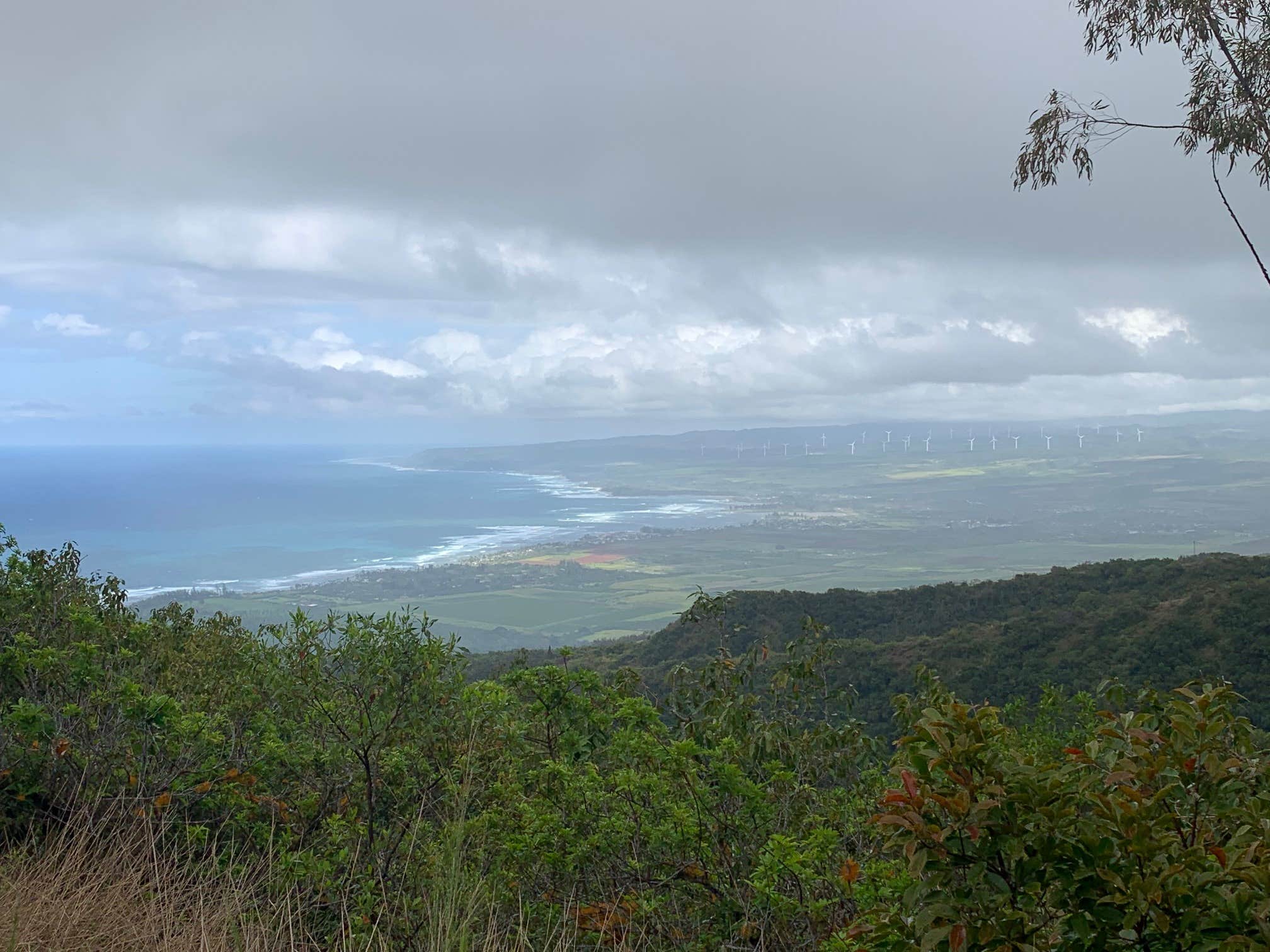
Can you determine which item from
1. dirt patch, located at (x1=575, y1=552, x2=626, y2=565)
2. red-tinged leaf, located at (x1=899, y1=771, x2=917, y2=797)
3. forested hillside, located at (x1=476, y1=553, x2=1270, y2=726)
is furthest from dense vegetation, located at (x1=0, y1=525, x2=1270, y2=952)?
dirt patch, located at (x1=575, y1=552, x2=626, y2=565)

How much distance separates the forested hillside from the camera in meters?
16.6

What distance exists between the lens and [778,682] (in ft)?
22.5

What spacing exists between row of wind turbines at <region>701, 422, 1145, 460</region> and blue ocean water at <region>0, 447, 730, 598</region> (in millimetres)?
38792

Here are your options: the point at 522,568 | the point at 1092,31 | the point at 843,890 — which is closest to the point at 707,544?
the point at 522,568

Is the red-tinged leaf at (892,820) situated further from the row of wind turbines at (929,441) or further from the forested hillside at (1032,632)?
the row of wind turbines at (929,441)

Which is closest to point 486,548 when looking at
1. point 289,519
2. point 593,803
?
point 289,519

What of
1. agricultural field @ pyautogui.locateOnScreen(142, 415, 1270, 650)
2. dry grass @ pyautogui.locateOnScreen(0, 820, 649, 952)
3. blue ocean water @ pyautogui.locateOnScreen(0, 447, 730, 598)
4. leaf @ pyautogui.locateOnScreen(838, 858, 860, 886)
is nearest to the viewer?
dry grass @ pyautogui.locateOnScreen(0, 820, 649, 952)

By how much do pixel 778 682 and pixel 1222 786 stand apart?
4498 mm

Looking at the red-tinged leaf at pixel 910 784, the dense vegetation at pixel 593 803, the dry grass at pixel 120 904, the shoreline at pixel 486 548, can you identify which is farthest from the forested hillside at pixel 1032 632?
the shoreline at pixel 486 548

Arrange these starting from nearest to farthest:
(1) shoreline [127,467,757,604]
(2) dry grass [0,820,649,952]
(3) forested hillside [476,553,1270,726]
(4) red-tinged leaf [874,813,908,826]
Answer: (4) red-tinged leaf [874,813,908,826] → (2) dry grass [0,820,649,952] → (3) forested hillside [476,553,1270,726] → (1) shoreline [127,467,757,604]

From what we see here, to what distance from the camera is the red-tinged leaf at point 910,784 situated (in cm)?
213

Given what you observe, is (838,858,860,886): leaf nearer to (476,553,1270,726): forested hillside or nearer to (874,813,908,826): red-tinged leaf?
(874,813,908,826): red-tinged leaf

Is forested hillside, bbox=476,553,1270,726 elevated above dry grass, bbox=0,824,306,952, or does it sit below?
below

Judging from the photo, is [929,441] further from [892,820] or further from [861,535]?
[892,820]
